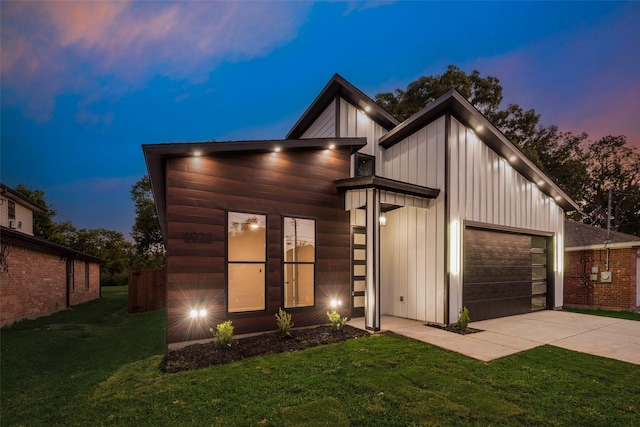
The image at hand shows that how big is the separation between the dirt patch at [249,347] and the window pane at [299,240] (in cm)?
158

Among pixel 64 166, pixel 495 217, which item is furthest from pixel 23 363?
pixel 64 166

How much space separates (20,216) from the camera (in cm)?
1591

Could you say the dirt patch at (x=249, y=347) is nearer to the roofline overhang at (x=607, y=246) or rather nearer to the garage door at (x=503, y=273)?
the garage door at (x=503, y=273)

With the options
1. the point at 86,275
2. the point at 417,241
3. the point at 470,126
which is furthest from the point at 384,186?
the point at 86,275

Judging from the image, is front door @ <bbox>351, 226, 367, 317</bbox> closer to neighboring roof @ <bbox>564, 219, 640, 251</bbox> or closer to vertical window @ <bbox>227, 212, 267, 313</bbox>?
vertical window @ <bbox>227, 212, 267, 313</bbox>

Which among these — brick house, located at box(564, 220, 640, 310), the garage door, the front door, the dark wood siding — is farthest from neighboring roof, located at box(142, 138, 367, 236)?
brick house, located at box(564, 220, 640, 310)

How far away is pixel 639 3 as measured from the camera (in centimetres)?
1496

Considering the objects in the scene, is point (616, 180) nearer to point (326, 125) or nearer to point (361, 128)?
point (361, 128)

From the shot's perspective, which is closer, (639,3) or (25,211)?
(639,3)

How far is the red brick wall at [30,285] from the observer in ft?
29.8

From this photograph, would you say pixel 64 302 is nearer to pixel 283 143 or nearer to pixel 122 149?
pixel 283 143

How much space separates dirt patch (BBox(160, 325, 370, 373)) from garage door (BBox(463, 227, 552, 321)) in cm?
352

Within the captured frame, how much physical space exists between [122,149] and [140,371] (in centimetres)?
17175

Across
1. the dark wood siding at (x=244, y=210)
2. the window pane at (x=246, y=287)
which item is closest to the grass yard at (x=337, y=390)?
the dark wood siding at (x=244, y=210)
